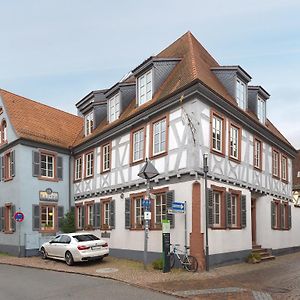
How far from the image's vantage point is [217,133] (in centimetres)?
1764

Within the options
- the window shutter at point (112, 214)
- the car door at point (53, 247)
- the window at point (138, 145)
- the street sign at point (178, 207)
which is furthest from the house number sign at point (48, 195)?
the street sign at point (178, 207)

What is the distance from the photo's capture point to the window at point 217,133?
1734cm

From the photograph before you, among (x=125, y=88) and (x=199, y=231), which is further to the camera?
(x=125, y=88)

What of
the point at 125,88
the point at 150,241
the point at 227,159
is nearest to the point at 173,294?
the point at 150,241

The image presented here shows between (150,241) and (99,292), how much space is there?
640 cm

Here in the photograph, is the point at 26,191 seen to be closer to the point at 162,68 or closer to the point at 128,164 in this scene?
the point at 128,164

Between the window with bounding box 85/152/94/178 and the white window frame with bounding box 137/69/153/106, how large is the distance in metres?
5.39

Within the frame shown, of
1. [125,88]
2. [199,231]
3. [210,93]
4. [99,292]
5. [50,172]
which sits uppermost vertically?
[125,88]

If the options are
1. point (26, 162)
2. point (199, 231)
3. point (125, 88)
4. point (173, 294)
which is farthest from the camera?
point (26, 162)

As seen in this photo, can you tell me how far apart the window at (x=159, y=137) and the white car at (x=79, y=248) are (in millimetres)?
4480

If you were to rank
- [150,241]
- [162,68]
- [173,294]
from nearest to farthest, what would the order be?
[173,294], [150,241], [162,68]

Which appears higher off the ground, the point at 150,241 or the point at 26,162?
the point at 26,162

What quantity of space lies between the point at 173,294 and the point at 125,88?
513 inches

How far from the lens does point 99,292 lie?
37.9 feet
